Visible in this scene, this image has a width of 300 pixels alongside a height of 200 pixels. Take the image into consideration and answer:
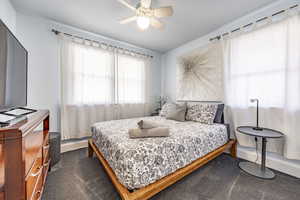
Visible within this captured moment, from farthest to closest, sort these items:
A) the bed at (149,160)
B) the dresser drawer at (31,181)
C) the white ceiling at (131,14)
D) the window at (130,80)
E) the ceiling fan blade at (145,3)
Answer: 1. the window at (130,80)
2. the white ceiling at (131,14)
3. the ceiling fan blade at (145,3)
4. the bed at (149,160)
5. the dresser drawer at (31,181)

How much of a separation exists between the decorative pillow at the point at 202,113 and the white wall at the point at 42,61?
2.73 metres

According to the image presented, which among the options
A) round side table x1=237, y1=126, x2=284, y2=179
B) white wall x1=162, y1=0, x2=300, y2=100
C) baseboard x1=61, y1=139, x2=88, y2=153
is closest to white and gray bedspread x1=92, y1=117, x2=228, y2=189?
round side table x1=237, y1=126, x2=284, y2=179

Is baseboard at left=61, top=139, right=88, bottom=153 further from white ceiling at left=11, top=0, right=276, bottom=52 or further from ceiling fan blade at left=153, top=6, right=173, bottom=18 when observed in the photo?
ceiling fan blade at left=153, top=6, right=173, bottom=18

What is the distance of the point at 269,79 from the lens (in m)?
1.94

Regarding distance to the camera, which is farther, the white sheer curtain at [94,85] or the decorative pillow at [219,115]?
the white sheer curtain at [94,85]

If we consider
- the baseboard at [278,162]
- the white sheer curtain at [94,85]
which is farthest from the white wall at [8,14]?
the baseboard at [278,162]

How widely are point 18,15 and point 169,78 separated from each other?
11.5 feet

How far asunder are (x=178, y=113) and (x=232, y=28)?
199cm

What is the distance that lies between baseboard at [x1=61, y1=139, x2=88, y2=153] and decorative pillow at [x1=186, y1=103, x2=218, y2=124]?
2.36 m

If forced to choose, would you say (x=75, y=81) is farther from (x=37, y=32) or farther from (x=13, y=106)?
(x=13, y=106)

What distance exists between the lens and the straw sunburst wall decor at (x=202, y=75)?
2592 millimetres

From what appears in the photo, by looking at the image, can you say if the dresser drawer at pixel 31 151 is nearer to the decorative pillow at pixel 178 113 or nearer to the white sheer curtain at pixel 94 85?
the white sheer curtain at pixel 94 85

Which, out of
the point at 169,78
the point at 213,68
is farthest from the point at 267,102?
the point at 169,78

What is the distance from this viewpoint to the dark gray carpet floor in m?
1.38
